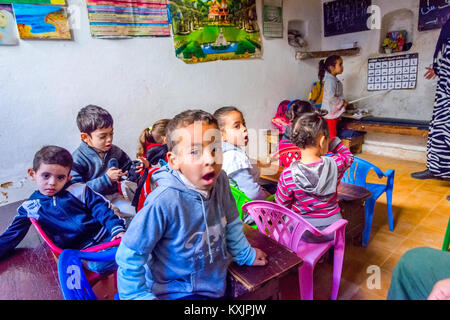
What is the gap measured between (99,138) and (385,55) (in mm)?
4794

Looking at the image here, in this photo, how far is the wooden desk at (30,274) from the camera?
1.14m

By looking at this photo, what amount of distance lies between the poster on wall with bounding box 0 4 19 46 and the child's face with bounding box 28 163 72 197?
6.15 ft

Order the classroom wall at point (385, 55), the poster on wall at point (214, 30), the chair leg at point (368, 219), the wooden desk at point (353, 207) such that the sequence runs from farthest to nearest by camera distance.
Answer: the classroom wall at point (385, 55) → the poster on wall at point (214, 30) → the chair leg at point (368, 219) → the wooden desk at point (353, 207)

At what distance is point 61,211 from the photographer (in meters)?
1.44

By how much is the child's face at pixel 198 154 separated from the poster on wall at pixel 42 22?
8.30 feet

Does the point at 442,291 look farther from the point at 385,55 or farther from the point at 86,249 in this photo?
the point at 385,55

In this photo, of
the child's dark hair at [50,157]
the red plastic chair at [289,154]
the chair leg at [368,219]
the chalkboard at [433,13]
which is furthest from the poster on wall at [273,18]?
the child's dark hair at [50,157]

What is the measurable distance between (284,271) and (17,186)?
2905mm

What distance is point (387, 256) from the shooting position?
7.41ft

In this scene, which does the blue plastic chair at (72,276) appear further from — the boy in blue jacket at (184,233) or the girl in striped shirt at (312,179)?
the girl in striped shirt at (312,179)

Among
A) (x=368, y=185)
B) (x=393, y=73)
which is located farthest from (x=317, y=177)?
(x=393, y=73)

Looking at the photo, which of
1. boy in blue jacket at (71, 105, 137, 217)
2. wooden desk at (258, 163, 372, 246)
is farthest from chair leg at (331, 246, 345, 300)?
boy in blue jacket at (71, 105, 137, 217)

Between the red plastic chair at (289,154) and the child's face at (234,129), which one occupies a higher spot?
the child's face at (234,129)
